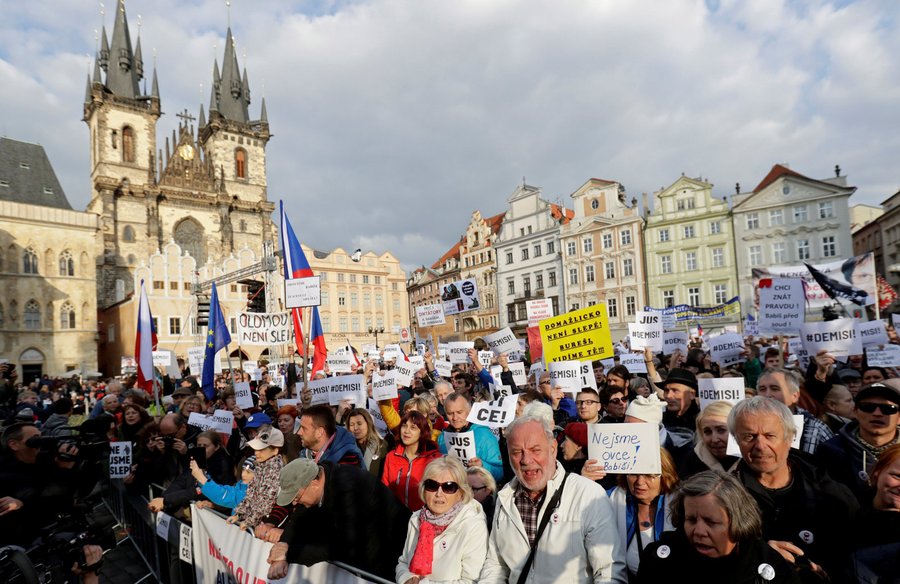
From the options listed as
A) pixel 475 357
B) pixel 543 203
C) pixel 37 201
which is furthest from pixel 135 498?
pixel 37 201

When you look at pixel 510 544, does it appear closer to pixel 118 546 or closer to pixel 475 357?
pixel 118 546

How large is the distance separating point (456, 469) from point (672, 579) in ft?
4.53

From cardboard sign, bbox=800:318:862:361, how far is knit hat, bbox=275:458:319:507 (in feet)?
23.7

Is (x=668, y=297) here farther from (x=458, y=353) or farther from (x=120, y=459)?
(x=120, y=459)

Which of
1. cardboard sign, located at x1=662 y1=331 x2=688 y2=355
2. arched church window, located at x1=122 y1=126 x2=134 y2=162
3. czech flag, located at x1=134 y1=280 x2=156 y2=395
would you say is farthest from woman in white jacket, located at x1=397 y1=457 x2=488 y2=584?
arched church window, located at x1=122 y1=126 x2=134 y2=162

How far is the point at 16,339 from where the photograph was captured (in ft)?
135

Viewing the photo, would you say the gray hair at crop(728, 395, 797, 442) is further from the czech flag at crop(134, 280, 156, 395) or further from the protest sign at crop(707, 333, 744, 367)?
the czech flag at crop(134, 280, 156, 395)

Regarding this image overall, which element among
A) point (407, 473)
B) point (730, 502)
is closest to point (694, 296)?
point (407, 473)

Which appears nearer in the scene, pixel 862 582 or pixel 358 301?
pixel 862 582

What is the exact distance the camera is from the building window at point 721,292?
144 feet

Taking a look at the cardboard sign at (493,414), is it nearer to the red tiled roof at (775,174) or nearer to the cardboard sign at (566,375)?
the cardboard sign at (566,375)

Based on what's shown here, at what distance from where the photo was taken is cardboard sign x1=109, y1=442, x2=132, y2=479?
7.15m

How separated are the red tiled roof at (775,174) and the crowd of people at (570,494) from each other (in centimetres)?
4273

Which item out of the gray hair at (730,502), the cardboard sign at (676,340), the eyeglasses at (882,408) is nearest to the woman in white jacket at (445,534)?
the gray hair at (730,502)
